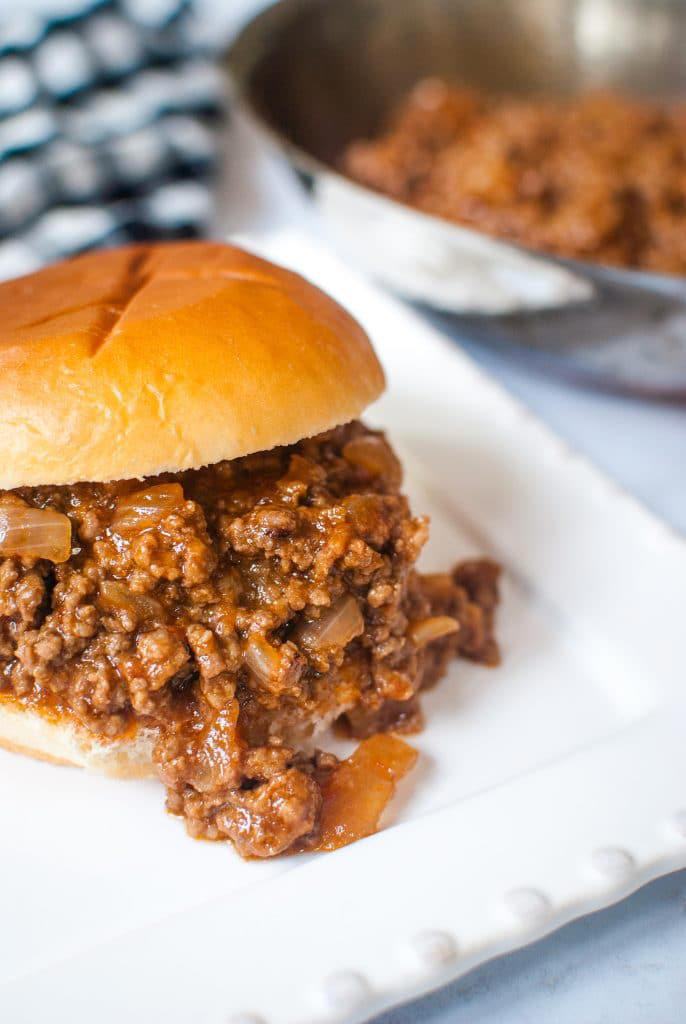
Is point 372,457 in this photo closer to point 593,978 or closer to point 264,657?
point 264,657

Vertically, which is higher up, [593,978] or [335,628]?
[335,628]

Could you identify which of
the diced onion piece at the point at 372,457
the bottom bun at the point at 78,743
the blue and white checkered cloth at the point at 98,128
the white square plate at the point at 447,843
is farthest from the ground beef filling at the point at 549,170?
the bottom bun at the point at 78,743

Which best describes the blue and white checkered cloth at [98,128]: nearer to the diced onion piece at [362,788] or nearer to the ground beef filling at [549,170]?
the ground beef filling at [549,170]

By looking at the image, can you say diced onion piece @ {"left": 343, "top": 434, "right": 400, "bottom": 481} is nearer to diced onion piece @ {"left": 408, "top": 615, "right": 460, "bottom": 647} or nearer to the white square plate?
diced onion piece @ {"left": 408, "top": 615, "right": 460, "bottom": 647}

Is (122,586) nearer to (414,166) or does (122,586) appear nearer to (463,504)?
(463,504)

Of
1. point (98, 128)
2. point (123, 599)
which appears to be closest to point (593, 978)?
point (123, 599)

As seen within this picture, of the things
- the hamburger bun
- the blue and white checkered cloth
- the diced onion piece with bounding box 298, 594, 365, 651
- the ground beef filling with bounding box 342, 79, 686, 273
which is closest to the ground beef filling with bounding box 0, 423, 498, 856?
the diced onion piece with bounding box 298, 594, 365, 651
